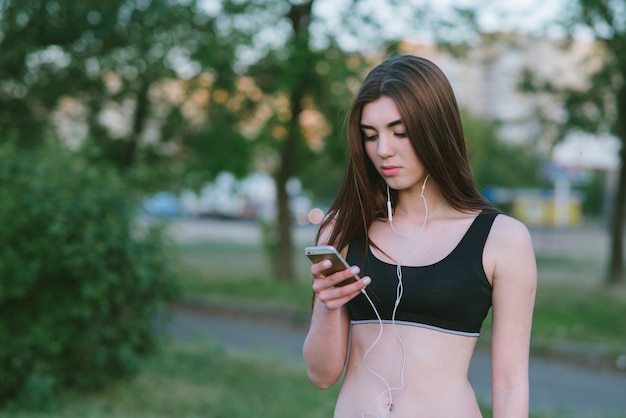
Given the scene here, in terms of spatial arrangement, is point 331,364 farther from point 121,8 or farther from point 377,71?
point 121,8

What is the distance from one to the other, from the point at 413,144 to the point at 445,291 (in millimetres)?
392

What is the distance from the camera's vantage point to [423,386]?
6.41 feet

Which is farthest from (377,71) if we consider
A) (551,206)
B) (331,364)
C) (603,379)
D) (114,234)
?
(551,206)

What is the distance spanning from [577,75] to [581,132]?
1.17m

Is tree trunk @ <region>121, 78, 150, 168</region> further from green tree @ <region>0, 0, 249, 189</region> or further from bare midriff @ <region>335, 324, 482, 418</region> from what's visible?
bare midriff @ <region>335, 324, 482, 418</region>

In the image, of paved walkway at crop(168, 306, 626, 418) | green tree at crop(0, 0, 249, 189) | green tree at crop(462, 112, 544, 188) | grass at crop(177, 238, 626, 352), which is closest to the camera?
paved walkway at crop(168, 306, 626, 418)

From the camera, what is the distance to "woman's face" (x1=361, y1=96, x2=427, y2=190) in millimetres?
2000

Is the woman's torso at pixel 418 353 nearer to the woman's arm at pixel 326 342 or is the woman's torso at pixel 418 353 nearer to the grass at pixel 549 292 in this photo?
the woman's arm at pixel 326 342

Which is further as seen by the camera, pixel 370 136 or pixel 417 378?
pixel 370 136

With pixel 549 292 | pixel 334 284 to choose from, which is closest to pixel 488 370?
pixel 549 292

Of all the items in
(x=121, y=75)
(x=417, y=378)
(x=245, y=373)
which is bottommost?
(x=245, y=373)

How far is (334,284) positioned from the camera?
1860 mm

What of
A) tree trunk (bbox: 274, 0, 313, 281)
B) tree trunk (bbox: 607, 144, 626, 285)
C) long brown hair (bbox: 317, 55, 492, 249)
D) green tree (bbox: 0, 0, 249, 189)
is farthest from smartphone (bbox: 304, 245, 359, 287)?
tree trunk (bbox: 607, 144, 626, 285)

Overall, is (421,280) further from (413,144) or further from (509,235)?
(413,144)
